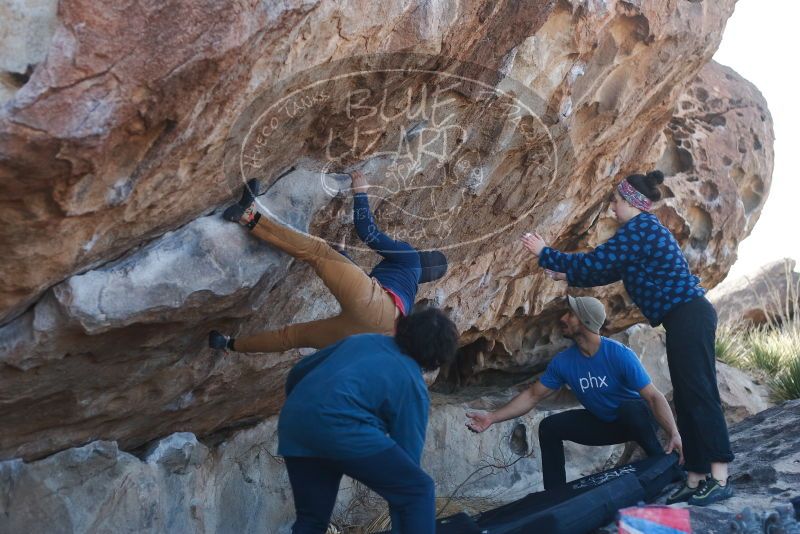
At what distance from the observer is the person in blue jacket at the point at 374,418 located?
3.31 metres

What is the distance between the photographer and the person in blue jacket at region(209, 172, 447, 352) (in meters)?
4.31

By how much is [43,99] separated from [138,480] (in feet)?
8.86

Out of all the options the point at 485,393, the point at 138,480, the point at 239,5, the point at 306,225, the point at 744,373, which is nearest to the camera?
the point at 239,5

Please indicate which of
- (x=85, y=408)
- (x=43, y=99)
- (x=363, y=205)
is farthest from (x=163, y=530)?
(x=43, y=99)

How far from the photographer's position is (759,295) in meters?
12.8

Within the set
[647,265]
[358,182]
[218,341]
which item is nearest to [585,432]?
[647,265]

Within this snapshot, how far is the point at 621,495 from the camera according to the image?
455cm

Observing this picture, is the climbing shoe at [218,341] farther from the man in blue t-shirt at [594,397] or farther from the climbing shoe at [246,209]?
the man in blue t-shirt at [594,397]

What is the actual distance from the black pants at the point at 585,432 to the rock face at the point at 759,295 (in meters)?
7.40

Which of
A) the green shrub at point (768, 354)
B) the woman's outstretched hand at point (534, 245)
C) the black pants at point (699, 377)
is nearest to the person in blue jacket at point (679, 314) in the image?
the black pants at point (699, 377)

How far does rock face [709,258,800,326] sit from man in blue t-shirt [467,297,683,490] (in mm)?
7406

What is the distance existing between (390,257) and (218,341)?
3.33 ft

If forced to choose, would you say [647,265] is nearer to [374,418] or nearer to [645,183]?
[645,183]

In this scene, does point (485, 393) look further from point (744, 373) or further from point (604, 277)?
point (604, 277)
